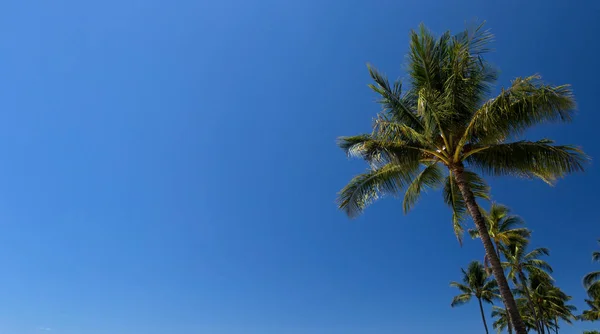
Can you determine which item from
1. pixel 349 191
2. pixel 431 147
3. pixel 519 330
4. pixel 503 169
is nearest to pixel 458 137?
pixel 431 147

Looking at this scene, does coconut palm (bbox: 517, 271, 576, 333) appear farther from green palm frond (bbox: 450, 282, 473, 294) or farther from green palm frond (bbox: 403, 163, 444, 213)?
green palm frond (bbox: 403, 163, 444, 213)

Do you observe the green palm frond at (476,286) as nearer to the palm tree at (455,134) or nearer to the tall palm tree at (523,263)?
the tall palm tree at (523,263)

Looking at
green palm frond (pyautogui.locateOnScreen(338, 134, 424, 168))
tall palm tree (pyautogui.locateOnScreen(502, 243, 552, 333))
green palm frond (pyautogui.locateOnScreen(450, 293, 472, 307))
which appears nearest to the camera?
green palm frond (pyautogui.locateOnScreen(338, 134, 424, 168))

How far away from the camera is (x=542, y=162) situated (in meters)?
10.6

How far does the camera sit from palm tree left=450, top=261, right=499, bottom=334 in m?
38.1

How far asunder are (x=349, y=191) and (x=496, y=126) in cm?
509

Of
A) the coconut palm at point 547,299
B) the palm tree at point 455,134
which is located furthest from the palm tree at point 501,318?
the palm tree at point 455,134

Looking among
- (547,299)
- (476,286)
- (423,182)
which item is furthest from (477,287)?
(423,182)

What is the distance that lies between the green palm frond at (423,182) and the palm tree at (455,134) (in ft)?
0.13

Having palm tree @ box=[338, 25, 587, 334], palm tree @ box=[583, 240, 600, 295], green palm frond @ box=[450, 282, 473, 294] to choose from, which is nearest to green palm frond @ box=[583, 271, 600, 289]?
palm tree @ box=[583, 240, 600, 295]

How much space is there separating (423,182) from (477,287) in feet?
105

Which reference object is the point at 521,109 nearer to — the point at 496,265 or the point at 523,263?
the point at 496,265

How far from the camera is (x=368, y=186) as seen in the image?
12773mm

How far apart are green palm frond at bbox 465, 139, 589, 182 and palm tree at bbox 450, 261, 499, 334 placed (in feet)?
104
